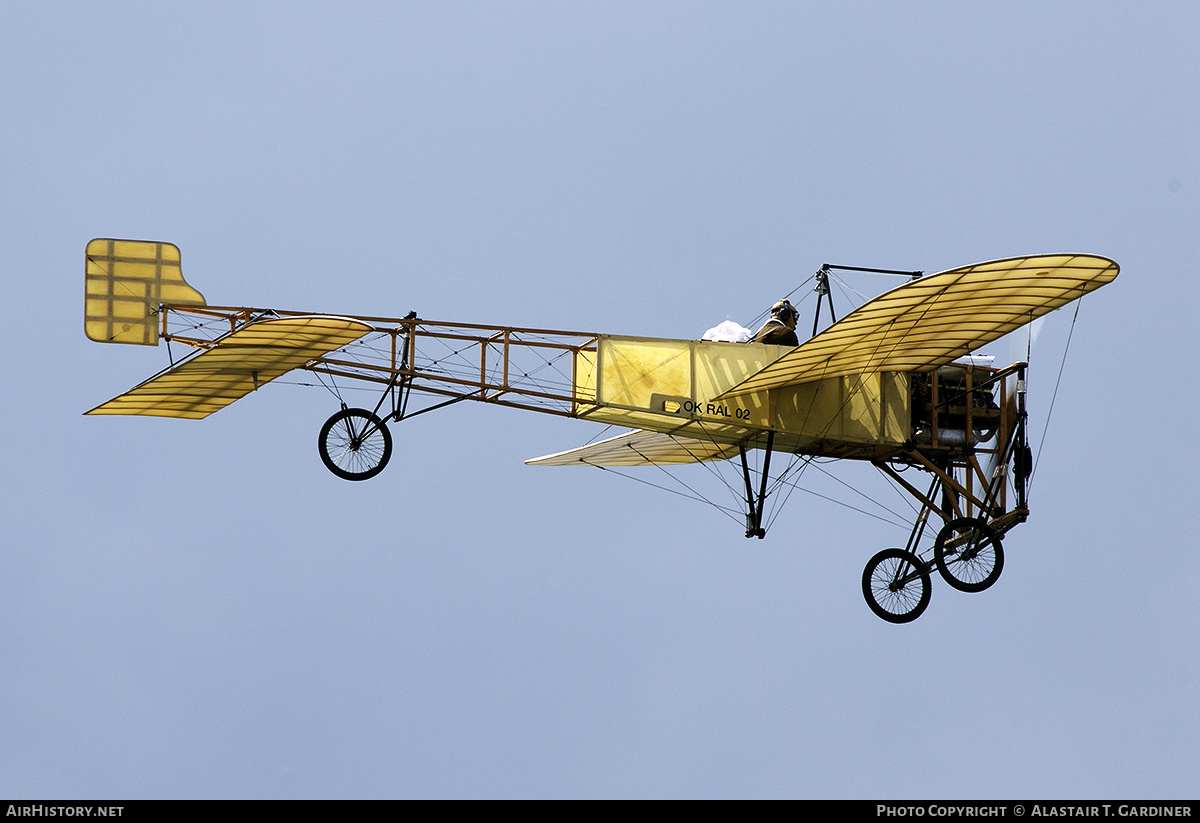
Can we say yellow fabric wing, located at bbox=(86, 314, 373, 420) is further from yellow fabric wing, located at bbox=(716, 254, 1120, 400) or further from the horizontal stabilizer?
the horizontal stabilizer

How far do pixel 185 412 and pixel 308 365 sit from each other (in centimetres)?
297

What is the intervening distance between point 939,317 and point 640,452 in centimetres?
739

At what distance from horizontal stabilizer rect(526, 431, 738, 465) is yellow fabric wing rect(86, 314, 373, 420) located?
20.7 feet

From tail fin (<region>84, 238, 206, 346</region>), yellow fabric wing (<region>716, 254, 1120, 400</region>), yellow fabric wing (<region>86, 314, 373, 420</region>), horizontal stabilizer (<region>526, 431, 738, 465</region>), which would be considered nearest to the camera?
yellow fabric wing (<region>716, 254, 1120, 400</region>)

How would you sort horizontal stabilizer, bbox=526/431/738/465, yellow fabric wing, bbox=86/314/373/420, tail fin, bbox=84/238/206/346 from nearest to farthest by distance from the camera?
yellow fabric wing, bbox=86/314/373/420 < tail fin, bbox=84/238/206/346 < horizontal stabilizer, bbox=526/431/738/465

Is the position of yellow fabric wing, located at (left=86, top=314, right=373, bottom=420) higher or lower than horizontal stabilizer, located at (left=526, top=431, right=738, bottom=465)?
higher

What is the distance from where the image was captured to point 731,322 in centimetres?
2917

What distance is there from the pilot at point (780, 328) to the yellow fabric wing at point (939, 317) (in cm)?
67

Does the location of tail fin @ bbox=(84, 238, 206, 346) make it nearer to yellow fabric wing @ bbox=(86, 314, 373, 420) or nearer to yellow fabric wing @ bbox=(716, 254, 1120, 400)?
yellow fabric wing @ bbox=(86, 314, 373, 420)

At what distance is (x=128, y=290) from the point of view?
2862 centimetres

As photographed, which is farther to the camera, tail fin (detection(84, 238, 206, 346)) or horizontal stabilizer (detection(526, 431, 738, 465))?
horizontal stabilizer (detection(526, 431, 738, 465))

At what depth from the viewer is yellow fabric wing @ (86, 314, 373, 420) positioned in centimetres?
2673
